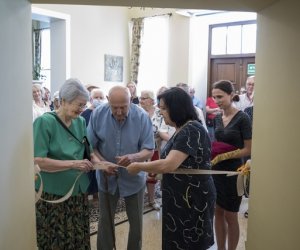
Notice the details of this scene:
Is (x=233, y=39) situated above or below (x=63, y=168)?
above

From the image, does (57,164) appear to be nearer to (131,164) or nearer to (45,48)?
(131,164)

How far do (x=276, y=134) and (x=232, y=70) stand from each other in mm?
6286

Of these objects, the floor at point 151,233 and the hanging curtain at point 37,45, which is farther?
the hanging curtain at point 37,45

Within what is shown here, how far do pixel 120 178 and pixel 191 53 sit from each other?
5.53 meters

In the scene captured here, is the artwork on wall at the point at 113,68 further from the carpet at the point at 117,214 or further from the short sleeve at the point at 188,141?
the short sleeve at the point at 188,141

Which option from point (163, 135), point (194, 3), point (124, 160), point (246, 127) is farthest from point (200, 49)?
point (194, 3)

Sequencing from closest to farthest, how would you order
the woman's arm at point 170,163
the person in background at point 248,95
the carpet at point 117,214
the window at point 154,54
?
the woman's arm at point 170,163
the carpet at point 117,214
the person in background at point 248,95
the window at point 154,54

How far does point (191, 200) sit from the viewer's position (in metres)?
1.94

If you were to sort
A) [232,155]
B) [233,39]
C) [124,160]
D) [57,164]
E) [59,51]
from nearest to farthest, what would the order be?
[57,164] < [124,160] < [232,155] < [59,51] < [233,39]

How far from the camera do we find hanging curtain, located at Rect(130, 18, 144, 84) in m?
8.07

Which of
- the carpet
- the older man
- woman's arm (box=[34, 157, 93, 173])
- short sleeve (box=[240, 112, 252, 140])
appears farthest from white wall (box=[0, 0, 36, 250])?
the carpet

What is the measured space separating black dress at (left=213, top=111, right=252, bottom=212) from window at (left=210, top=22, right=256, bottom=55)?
15.6 feet

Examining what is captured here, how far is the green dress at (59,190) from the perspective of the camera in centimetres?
201

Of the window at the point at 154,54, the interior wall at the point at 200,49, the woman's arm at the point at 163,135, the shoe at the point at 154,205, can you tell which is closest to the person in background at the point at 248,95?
the woman's arm at the point at 163,135
